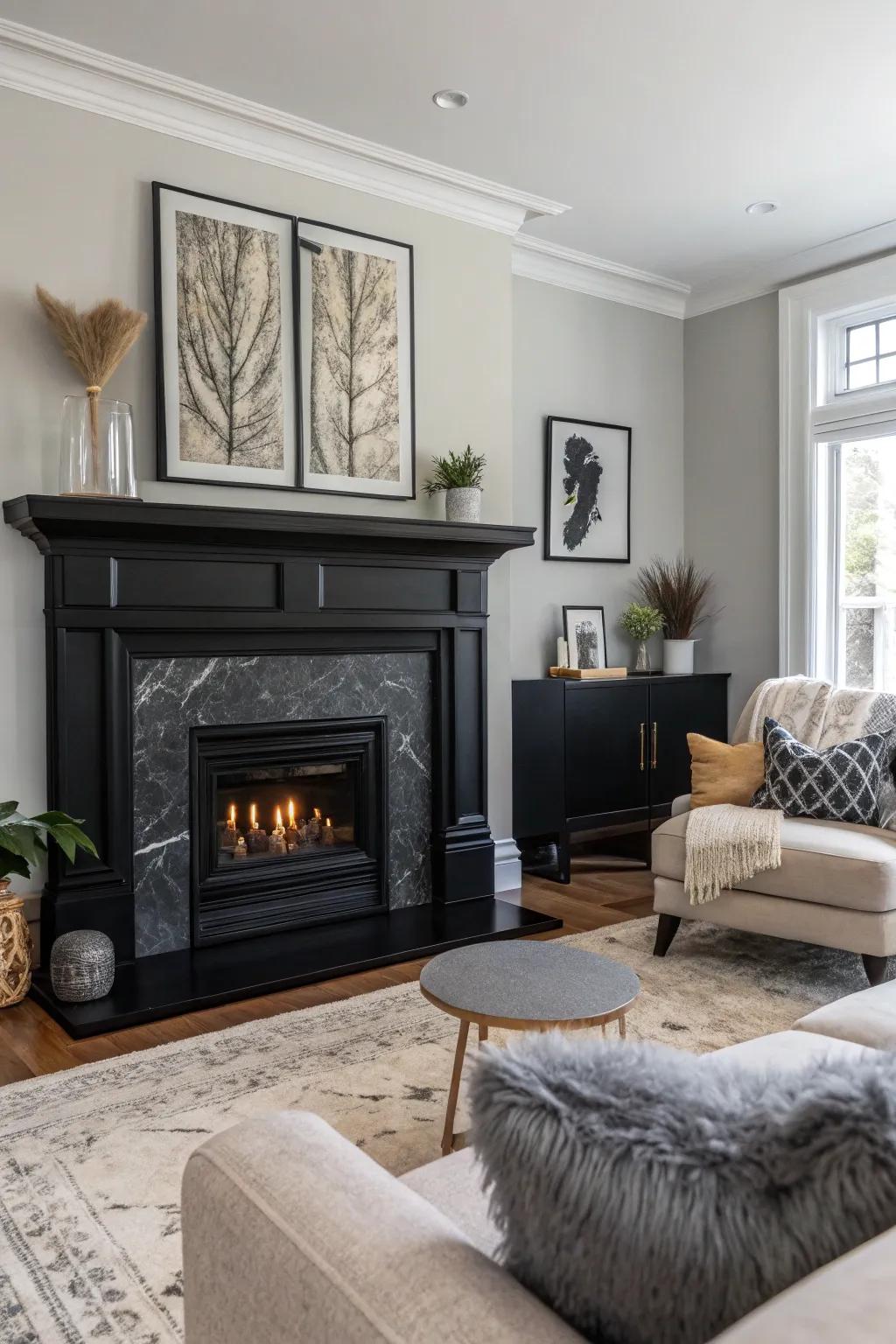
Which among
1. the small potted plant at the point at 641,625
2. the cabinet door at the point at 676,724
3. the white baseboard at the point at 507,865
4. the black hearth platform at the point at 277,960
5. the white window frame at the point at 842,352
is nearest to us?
the black hearth platform at the point at 277,960

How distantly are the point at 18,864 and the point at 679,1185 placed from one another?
2.53 m

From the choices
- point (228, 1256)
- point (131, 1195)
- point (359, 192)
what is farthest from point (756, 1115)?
point (359, 192)

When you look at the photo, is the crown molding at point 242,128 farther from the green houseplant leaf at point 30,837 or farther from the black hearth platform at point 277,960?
the black hearth platform at point 277,960

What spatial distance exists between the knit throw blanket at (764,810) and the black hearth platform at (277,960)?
2.51 feet

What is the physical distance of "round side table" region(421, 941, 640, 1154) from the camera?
1872mm

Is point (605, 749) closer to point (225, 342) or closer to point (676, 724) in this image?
point (676, 724)

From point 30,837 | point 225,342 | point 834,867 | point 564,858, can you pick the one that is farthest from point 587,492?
point 30,837

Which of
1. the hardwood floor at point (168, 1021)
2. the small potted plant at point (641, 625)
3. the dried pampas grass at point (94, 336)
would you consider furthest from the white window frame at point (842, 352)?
the dried pampas grass at point (94, 336)

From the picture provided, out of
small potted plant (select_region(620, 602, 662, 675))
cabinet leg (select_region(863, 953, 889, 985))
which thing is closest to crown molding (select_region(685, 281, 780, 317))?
small potted plant (select_region(620, 602, 662, 675))

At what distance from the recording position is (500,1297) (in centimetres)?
77

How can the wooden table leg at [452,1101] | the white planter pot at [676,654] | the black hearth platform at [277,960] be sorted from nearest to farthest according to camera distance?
the wooden table leg at [452,1101]
the black hearth platform at [277,960]
the white planter pot at [676,654]

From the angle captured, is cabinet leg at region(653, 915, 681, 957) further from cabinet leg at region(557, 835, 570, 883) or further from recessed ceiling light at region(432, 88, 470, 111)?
recessed ceiling light at region(432, 88, 470, 111)

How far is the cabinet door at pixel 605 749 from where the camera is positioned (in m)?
4.64

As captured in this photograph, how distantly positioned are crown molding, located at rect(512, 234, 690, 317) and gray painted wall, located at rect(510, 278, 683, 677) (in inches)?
1.9
